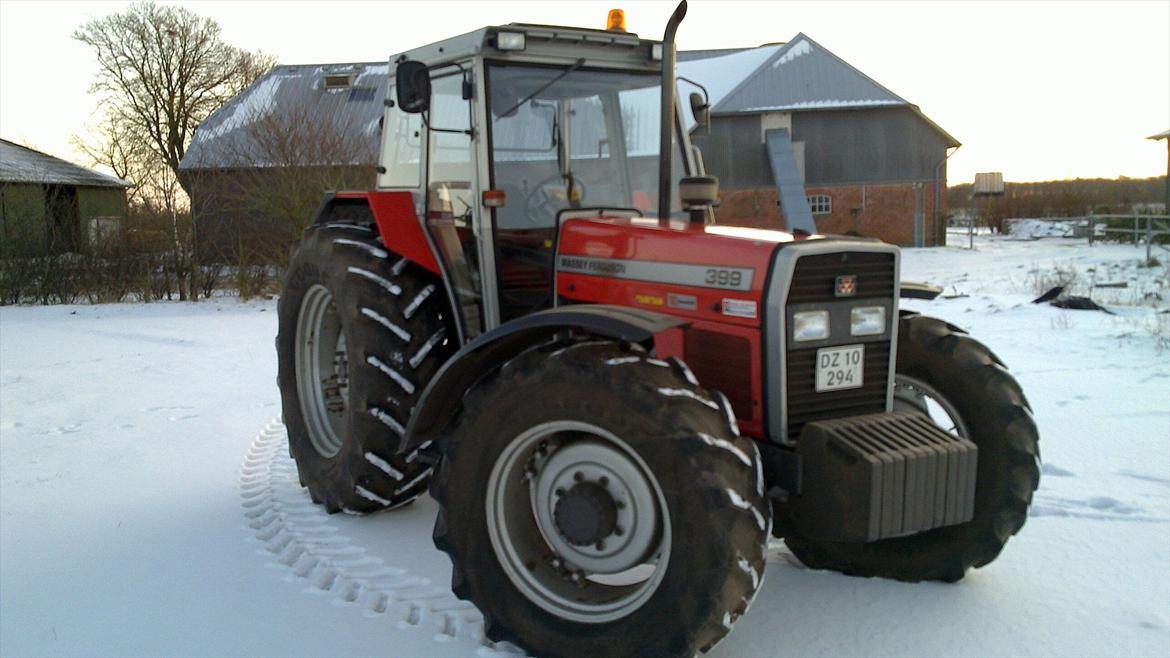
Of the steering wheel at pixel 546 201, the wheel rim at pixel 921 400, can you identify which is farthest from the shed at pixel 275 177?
the wheel rim at pixel 921 400

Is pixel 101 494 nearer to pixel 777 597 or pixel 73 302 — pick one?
pixel 777 597

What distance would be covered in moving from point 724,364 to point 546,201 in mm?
1310

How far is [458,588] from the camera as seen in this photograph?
328cm

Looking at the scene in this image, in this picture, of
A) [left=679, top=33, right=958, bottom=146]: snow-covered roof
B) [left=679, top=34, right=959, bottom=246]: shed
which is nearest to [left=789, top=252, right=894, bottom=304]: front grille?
[left=679, top=33, right=958, bottom=146]: snow-covered roof

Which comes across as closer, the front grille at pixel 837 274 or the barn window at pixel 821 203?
the front grille at pixel 837 274

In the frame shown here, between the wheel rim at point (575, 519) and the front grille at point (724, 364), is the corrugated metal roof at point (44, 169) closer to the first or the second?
the wheel rim at point (575, 519)

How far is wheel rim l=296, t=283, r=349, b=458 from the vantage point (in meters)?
5.18

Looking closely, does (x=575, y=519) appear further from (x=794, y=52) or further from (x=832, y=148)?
(x=794, y=52)

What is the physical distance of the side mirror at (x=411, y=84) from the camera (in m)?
4.03

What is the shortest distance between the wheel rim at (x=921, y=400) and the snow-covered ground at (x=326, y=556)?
0.61 meters

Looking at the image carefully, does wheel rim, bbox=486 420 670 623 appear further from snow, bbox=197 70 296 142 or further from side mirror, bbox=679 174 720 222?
snow, bbox=197 70 296 142

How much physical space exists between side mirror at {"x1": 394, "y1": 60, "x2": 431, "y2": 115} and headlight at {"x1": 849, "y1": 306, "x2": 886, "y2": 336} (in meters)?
2.04

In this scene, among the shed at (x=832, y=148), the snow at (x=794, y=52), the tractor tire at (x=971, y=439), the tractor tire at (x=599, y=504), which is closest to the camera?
the tractor tire at (x=599, y=504)

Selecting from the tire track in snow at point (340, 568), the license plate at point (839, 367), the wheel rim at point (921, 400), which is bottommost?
the tire track in snow at point (340, 568)
